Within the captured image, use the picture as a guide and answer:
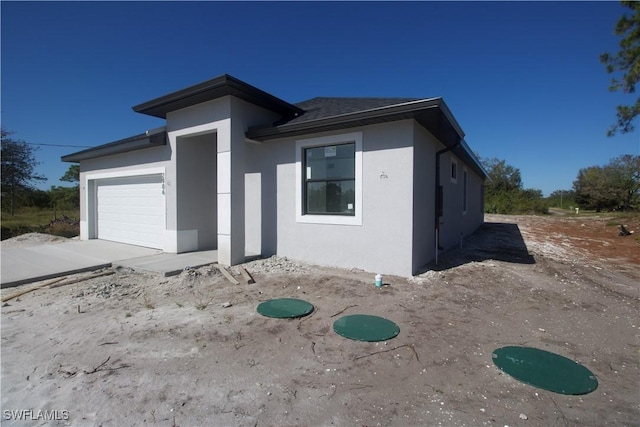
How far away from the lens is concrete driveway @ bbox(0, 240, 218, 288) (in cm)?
600

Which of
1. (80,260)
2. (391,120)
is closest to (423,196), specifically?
(391,120)

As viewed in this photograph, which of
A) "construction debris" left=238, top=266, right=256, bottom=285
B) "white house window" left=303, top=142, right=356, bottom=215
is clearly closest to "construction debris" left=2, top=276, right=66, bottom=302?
"construction debris" left=238, top=266, right=256, bottom=285

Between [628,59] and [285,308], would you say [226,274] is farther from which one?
[628,59]

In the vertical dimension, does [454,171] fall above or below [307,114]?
below

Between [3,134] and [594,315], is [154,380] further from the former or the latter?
[3,134]

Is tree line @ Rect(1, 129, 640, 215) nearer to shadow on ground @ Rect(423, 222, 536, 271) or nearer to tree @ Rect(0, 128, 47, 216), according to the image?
tree @ Rect(0, 128, 47, 216)

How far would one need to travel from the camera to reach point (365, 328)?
11.8 feet

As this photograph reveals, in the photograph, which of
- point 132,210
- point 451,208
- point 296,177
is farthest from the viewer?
point 132,210

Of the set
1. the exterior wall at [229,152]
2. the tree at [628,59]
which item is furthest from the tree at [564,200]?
the exterior wall at [229,152]

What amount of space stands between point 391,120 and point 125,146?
26.2ft

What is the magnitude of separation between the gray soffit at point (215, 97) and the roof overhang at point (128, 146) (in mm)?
670

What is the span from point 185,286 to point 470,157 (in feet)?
32.6

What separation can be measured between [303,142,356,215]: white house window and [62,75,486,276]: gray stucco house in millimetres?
23

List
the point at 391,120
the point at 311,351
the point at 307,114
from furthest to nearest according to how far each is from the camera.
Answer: the point at 307,114 → the point at 391,120 → the point at 311,351
